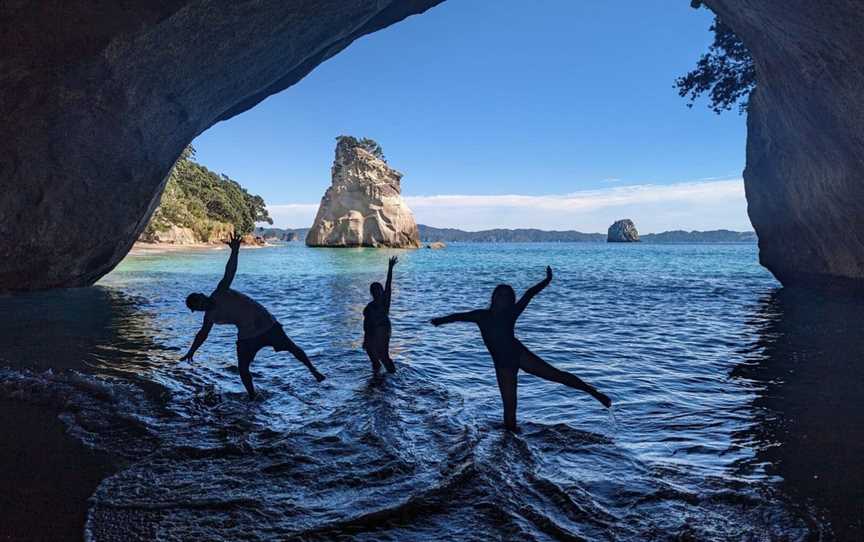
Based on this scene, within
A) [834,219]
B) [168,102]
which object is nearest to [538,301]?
[834,219]

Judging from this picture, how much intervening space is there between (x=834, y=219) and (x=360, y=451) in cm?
1879

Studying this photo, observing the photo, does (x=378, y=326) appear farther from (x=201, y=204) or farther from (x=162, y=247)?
(x=201, y=204)

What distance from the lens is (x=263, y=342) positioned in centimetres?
698

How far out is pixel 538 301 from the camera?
19500mm

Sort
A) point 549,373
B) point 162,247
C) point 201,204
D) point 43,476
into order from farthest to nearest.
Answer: point 201,204 → point 162,247 → point 549,373 → point 43,476

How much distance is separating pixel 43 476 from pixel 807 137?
784 inches

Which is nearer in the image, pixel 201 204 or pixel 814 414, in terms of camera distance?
pixel 814 414

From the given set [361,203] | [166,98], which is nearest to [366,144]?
[361,203]

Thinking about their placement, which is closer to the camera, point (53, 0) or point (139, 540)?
point (139, 540)

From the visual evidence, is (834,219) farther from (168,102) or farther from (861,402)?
(168,102)

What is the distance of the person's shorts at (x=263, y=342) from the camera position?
6859mm

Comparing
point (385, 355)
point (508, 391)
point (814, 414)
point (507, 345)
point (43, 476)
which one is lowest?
point (814, 414)

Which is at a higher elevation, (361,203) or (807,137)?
(361,203)

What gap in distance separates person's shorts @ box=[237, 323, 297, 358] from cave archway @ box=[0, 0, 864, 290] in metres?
7.19
